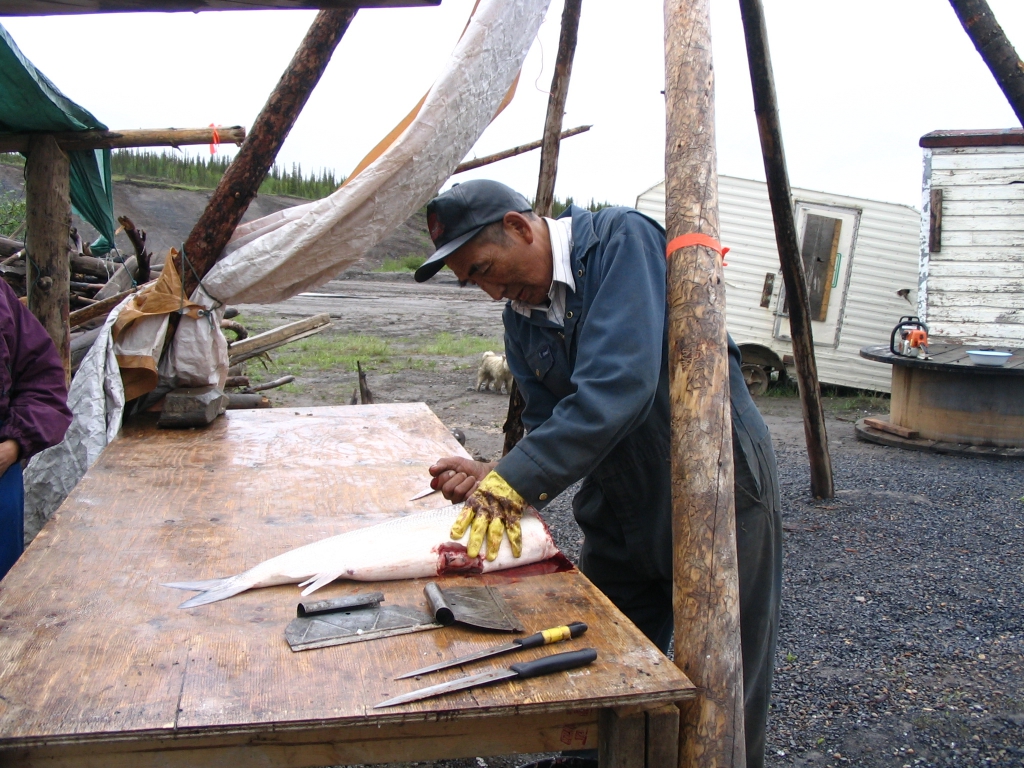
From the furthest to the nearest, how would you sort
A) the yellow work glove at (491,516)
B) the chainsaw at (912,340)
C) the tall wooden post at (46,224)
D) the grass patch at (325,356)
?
1. the grass patch at (325,356)
2. the chainsaw at (912,340)
3. the tall wooden post at (46,224)
4. the yellow work glove at (491,516)

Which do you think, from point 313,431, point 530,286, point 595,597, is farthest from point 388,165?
point 595,597

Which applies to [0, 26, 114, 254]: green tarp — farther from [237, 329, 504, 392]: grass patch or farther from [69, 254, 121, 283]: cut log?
[237, 329, 504, 392]: grass patch

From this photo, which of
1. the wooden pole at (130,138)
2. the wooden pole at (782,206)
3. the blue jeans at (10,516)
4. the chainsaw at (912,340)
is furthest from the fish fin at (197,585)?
the chainsaw at (912,340)

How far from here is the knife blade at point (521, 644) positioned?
157 centimetres

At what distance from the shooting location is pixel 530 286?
2305 mm

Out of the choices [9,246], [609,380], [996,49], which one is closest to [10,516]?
[609,380]

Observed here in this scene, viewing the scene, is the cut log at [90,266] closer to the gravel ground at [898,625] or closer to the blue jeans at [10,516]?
the gravel ground at [898,625]

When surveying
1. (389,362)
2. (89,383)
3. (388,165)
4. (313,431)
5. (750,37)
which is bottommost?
(389,362)

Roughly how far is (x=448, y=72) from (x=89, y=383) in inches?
86.8

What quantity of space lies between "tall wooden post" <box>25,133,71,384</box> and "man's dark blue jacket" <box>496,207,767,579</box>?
319 cm

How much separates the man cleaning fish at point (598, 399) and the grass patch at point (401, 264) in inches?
1232

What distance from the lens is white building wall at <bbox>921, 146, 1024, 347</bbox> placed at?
28.1 feet

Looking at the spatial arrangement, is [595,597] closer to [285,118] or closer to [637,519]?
[637,519]

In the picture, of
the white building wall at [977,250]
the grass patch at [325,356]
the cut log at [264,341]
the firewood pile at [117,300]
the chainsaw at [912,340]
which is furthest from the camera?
the grass patch at [325,356]
